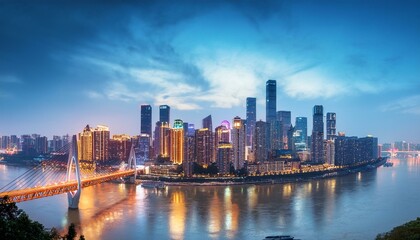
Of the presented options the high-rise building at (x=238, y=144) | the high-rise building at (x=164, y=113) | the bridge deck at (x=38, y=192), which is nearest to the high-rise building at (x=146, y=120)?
the high-rise building at (x=164, y=113)

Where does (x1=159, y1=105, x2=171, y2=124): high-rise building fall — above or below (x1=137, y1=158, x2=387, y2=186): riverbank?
above

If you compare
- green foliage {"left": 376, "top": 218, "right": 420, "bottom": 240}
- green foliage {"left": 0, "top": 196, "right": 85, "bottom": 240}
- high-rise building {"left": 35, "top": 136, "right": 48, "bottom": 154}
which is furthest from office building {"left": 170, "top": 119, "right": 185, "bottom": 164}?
green foliage {"left": 0, "top": 196, "right": 85, "bottom": 240}

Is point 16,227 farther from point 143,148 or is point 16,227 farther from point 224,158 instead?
point 143,148

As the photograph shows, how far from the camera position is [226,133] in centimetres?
3478

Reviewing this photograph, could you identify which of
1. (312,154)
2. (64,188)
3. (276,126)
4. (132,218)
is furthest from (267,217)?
(276,126)

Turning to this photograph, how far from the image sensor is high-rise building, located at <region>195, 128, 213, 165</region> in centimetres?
2627

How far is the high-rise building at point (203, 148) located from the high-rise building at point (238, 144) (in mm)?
1648

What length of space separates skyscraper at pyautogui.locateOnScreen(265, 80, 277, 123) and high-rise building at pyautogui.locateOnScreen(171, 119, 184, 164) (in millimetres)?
19271

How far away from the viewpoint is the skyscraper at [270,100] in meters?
51.1

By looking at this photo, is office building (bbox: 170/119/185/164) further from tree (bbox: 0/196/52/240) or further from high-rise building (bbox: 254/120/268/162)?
tree (bbox: 0/196/52/240)

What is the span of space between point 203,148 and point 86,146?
12.3 meters

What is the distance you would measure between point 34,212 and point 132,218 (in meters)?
2.94

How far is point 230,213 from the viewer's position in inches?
455

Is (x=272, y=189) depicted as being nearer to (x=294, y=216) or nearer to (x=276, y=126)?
(x=294, y=216)
